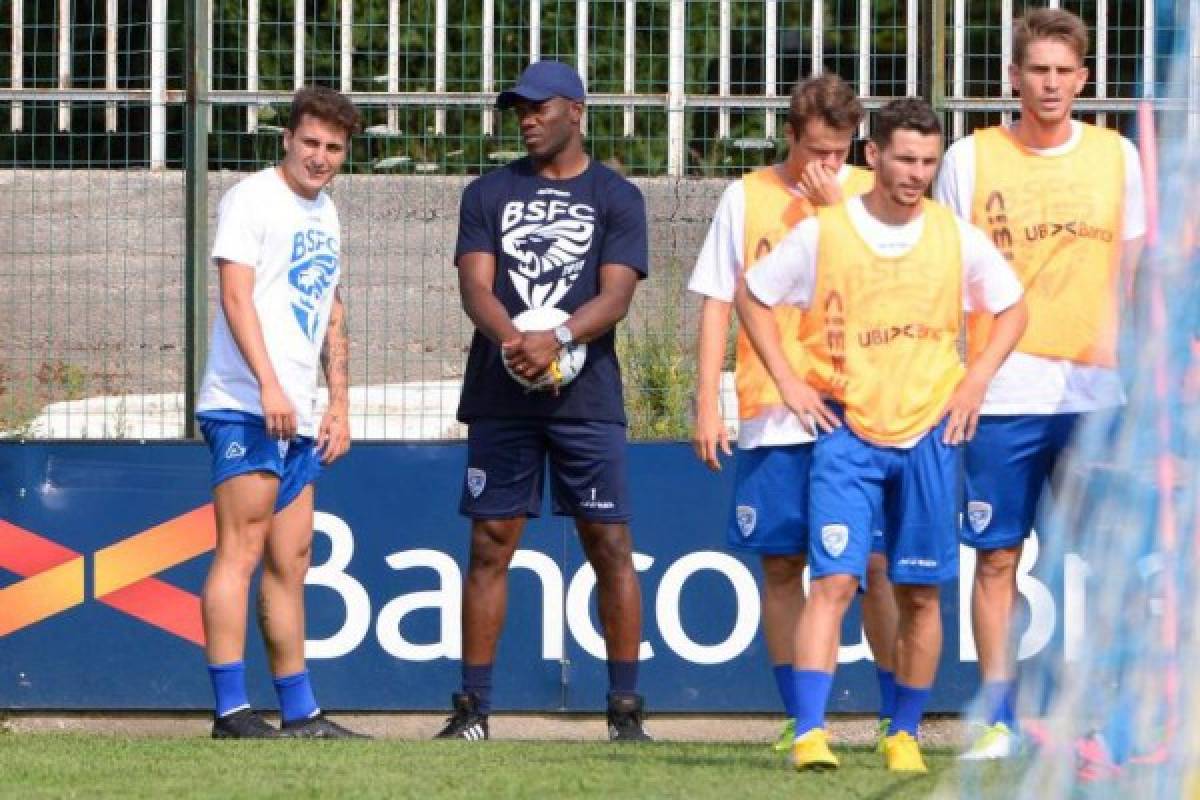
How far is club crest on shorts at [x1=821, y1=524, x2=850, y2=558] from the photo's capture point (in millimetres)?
6404

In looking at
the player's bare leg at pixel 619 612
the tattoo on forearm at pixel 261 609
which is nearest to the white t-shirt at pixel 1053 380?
the player's bare leg at pixel 619 612

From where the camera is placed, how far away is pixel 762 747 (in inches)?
299

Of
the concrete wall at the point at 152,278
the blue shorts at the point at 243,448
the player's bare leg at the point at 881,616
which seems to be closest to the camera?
the player's bare leg at the point at 881,616

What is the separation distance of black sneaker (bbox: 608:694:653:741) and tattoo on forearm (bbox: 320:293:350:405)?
128 cm

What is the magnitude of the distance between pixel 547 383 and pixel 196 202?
196cm

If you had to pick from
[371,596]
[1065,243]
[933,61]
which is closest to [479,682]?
[371,596]

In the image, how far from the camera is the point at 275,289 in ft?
25.0

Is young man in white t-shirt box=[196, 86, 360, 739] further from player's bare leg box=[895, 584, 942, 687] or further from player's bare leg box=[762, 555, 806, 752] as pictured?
player's bare leg box=[895, 584, 942, 687]

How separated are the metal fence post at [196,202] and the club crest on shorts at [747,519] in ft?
9.31

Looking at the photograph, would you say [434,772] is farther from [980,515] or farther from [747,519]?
[980,515]

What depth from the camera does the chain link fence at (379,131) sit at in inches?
360

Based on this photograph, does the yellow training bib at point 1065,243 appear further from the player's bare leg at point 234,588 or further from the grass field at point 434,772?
the player's bare leg at point 234,588

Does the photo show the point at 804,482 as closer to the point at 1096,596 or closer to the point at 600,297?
the point at 600,297

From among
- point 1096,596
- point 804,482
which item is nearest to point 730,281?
point 804,482
